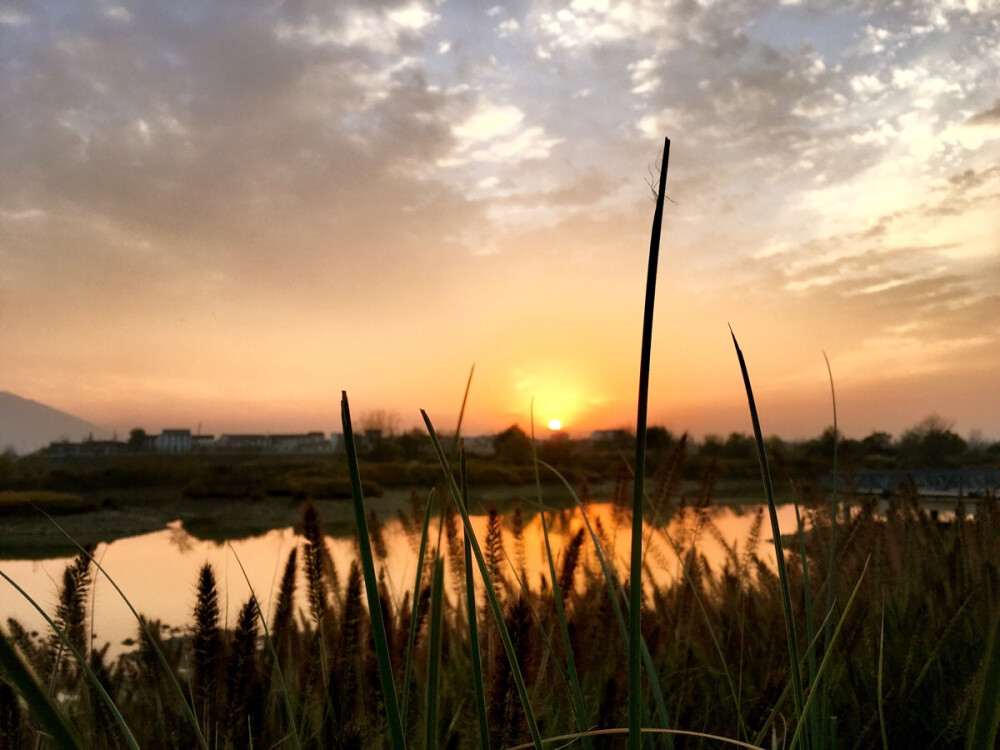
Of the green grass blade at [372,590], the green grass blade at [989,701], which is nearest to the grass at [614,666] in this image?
the green grass blade at [372,590]

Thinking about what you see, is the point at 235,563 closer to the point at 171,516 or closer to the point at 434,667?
the point at 434,667

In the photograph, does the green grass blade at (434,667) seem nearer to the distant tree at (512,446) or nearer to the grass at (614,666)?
the grass at (614,666)

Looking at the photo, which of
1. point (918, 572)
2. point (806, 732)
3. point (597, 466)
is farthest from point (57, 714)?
point (597, 466)

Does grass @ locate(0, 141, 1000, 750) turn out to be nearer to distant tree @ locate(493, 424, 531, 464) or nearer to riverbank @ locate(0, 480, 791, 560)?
riverbank @ locate(0, 480, 791, 560)

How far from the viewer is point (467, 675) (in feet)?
7.62

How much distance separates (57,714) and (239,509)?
20.6m

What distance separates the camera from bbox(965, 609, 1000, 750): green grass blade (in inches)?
20.2

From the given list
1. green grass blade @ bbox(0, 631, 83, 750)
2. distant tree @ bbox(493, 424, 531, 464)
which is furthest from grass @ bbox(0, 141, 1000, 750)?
distant tree @ bbox(493, 424, 531, 464)

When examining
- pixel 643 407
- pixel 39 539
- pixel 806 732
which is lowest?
pixel 39 539

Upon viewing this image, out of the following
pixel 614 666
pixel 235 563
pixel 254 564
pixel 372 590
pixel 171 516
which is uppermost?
pixel 372 590

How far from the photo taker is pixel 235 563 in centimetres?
729

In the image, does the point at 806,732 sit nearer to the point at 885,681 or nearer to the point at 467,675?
the point at 885,681

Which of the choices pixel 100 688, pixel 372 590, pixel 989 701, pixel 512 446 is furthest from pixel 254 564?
pixel 512 446

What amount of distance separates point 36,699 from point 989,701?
634 mm
